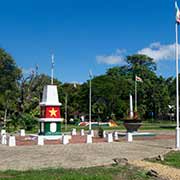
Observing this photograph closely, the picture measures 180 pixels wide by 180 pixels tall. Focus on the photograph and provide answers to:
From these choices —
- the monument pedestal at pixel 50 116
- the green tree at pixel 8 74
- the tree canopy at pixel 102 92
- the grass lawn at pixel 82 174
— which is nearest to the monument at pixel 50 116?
the monument pedestal at pixel 50 116

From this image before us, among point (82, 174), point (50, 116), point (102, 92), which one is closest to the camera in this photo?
point (82, 174)

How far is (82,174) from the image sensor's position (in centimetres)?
1190

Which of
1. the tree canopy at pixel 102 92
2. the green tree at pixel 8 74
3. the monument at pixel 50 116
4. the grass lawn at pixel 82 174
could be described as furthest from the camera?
the green tree at pixel 8 74

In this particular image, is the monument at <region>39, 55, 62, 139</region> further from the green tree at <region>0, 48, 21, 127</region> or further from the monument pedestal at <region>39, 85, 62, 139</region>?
the green tree at <region>0, 48, 21, 127</region>

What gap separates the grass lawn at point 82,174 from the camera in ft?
36.5

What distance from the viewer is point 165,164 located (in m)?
14.5

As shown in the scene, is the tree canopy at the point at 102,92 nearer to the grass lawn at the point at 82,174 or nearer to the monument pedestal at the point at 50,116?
the monument pedestal at the point at 50,116

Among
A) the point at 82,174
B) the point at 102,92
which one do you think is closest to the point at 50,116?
the point at 82,174

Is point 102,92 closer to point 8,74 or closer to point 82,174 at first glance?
point 8,74

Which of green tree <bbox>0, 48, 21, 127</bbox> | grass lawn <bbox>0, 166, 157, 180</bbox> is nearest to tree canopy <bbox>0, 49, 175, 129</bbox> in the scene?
green tree <bbox>0, 48, 21, 127</bbox>

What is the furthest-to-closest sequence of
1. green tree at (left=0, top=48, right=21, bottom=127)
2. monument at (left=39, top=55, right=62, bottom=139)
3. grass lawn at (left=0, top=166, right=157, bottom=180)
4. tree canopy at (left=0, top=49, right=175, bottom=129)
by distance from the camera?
green tree at (left=0, top=48, right=21, bottom=127) → tree canopy at (left=0, top=49, right=175, bottom=129) → monument at (left=39, top=55, right=62, bottom=139) → grass lawn at (left=0, top=166, right=157, bottom=180)

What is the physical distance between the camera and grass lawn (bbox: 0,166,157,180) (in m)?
11.1

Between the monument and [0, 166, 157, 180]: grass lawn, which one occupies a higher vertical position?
the monument

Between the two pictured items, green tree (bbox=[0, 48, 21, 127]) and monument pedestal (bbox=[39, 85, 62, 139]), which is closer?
monument pedestal (bbox=[39, 85, 62, 139])
